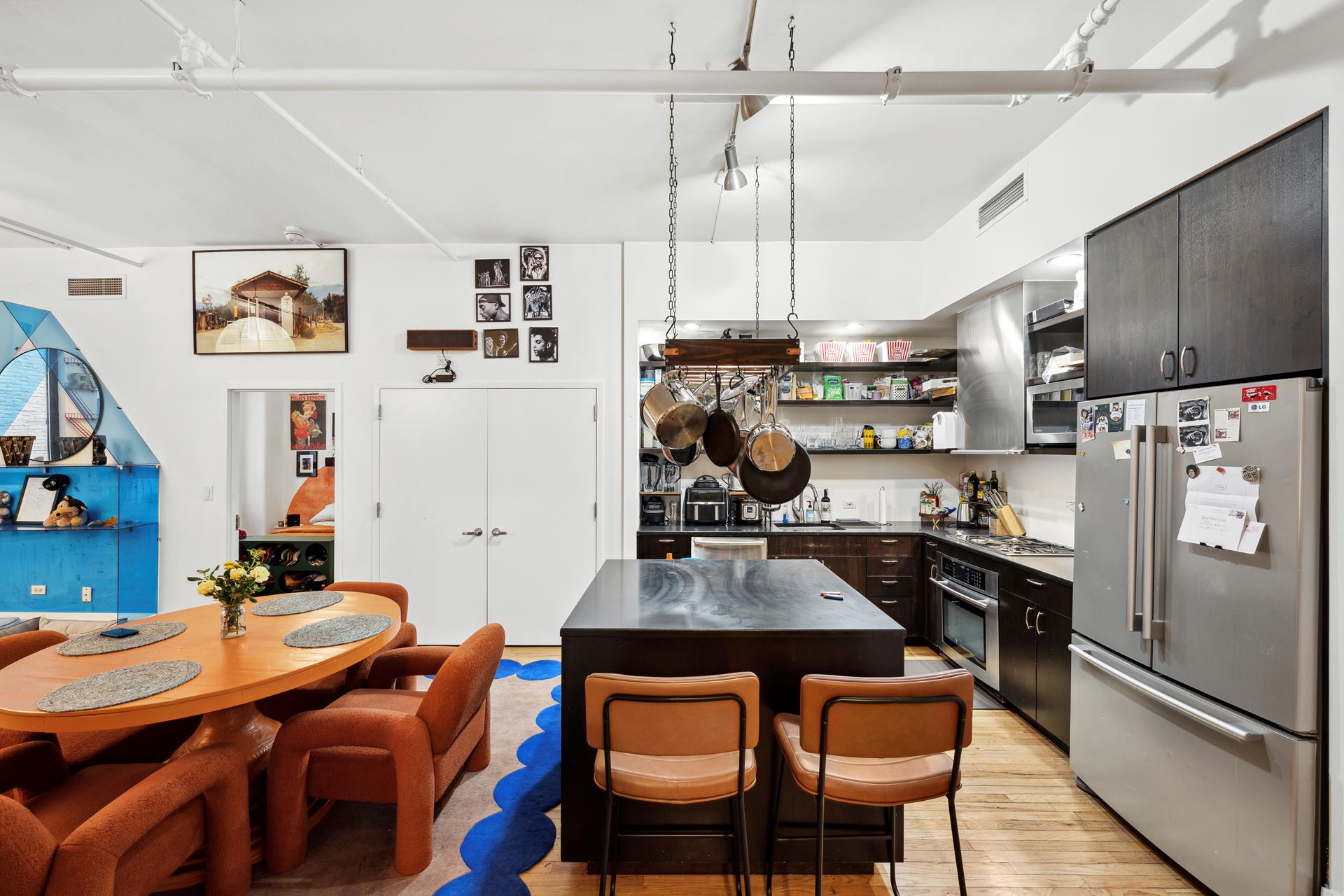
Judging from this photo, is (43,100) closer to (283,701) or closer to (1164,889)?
(283,701)

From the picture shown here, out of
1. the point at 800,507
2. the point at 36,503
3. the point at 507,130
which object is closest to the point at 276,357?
the point at 36,503

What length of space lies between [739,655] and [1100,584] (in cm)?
157

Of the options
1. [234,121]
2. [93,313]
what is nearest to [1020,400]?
[234,121]

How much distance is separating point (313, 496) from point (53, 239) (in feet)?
8.66

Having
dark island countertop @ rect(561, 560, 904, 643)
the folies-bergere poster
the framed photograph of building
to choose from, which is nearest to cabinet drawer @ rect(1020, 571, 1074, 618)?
A: dark island countertop @ rect(561, 560, 904, 643)

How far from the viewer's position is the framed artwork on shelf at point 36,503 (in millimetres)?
4426

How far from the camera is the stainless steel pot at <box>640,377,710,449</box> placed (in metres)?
2.47

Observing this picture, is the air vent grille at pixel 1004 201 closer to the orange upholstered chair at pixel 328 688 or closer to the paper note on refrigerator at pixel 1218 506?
the paper note on refrigerator at pixel 1218 506

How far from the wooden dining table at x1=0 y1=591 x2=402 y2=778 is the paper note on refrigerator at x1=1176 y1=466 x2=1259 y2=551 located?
9.59 feet

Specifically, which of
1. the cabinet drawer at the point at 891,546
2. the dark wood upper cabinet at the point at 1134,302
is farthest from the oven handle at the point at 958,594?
the dark wood upper cabinet at the point at 1134,302

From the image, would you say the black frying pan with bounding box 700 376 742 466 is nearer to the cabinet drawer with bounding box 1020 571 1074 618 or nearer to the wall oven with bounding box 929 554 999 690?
the cabinet drawer with bounding box 1020 571 1074 618

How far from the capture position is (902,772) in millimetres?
1689

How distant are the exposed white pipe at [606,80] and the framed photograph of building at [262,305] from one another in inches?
109

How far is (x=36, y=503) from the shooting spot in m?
4.43
